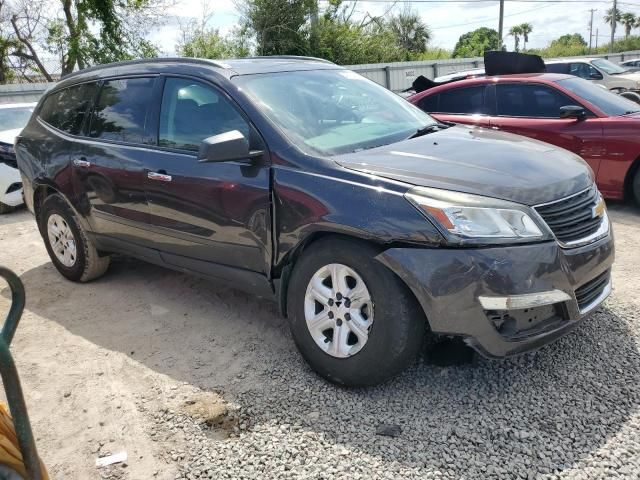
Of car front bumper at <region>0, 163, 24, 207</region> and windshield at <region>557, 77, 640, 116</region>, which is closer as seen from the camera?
windshield at <region>557, 77, 640, 116</region>

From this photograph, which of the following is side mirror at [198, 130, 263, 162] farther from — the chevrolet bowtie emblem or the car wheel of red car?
the car wheel of red car

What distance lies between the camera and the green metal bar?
1568mm

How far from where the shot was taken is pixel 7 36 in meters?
19.2

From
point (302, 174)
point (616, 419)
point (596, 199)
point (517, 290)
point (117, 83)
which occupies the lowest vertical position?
point (616, 419)

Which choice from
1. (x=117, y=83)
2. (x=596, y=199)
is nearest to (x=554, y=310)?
(x=596, y=199)

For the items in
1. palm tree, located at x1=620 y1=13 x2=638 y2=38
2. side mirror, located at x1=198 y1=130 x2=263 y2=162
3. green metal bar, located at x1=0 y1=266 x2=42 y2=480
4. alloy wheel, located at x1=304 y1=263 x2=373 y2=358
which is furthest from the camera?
palm tree, located at x1=620 y1=13 x2=638 y2=38

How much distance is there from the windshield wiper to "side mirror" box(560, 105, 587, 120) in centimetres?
305

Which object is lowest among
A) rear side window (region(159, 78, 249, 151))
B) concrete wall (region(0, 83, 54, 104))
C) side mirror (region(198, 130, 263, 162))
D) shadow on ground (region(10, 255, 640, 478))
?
shadow on ground (region(10, 255, 640, 478))

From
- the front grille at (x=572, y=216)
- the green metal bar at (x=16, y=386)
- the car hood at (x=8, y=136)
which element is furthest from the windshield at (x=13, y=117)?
the front grille at (x=572, y=216)

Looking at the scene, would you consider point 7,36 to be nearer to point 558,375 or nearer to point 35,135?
point 35,135

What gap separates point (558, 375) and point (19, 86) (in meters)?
13.7

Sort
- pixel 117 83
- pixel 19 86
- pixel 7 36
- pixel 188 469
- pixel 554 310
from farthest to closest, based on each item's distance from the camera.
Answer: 1. pixel 7 36
2. pixel 19 86
3. pixel 117 83
4. pixel 554 310
5. pixel 188 469

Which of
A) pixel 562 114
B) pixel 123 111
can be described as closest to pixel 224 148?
pixel 123 111

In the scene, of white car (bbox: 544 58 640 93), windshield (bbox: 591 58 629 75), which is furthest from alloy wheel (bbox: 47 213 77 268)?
windshield (bbox: 591 58 629 75)
